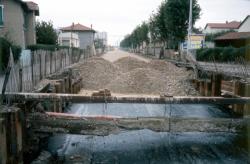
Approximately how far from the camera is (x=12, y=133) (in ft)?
23.6

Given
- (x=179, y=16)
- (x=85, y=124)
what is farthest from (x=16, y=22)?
(x=85, y=124)

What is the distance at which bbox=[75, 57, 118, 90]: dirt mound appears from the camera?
22344 mm

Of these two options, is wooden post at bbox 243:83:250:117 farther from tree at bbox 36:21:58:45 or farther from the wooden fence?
tree at bbox 36:21:58:45

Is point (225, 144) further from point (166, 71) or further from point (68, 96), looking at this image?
point (166, 71)

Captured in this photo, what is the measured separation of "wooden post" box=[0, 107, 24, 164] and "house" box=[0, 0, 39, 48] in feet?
60.5

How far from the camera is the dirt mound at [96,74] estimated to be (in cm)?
2234

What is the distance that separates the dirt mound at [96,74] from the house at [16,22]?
6.45 meters

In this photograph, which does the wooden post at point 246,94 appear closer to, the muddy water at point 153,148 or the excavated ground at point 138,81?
the muddy water at point 153,148

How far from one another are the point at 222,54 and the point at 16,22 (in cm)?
1956

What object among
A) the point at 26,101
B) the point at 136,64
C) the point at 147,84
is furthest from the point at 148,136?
the point at 136,64

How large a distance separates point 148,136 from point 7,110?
5137 millimetres

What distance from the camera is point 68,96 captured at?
9055 mm

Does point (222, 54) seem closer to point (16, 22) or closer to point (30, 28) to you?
point (16, 22)

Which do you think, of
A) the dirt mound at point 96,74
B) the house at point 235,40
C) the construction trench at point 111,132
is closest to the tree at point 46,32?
the dirt mound at point 96,74
